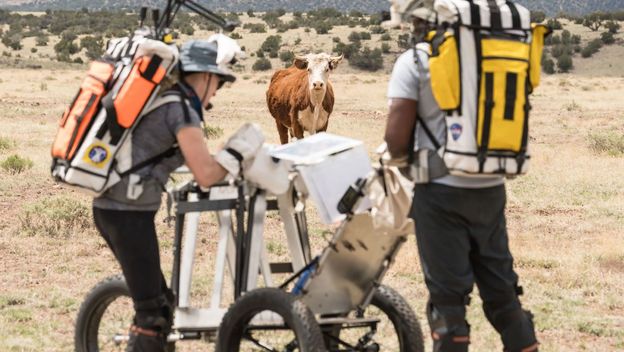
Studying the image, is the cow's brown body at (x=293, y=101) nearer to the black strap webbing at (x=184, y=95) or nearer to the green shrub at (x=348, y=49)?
the black strap webbing at (x=184, y=95)

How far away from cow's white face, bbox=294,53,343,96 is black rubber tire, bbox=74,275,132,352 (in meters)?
11.9

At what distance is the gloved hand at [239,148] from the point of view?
5.04 m

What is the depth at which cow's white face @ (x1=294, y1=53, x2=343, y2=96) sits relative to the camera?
1772 cm

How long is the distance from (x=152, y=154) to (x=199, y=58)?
0.47 m

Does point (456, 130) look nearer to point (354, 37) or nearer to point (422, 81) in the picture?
point (422, 81)

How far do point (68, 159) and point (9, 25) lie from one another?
83521 mm

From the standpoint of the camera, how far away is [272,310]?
5023 mm

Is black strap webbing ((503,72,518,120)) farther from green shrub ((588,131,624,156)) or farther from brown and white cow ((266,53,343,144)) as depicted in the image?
green shrub ((588,131,624,156))

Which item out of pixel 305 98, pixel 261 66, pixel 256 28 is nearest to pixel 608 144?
pixel 305 98

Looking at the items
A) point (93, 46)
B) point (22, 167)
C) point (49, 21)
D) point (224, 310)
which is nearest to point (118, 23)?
point (49, 21)

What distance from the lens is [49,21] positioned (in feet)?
292

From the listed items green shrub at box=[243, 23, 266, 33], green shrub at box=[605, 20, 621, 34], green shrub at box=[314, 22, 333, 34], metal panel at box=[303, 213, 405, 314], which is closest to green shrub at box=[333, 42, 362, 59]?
green shrub at box=[314, 22, 333, 34]

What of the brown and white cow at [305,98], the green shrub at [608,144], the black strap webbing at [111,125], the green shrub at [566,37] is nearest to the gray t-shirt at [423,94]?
the black strap webbing at [111,125]

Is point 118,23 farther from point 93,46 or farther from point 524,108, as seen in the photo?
point 524,108
